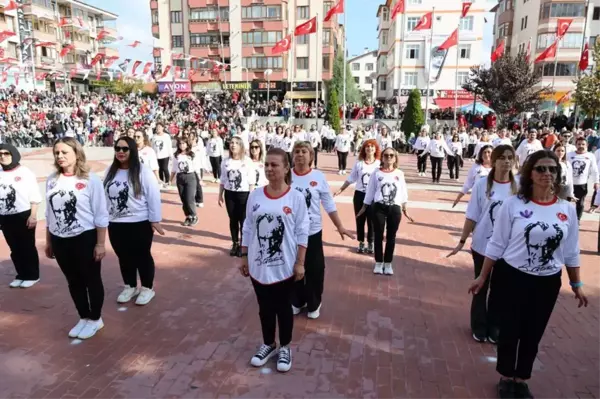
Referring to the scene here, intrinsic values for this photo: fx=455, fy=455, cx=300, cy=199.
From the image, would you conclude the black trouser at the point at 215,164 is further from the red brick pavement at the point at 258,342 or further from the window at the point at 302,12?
the window at the point at 302,12

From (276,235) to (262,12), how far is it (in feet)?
149

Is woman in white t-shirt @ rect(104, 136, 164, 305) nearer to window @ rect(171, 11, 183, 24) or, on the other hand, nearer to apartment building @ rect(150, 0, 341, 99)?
apartment building @ rect(150, 0, 341, 99)

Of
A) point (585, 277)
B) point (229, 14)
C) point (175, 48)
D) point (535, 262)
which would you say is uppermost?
point (229, 14)

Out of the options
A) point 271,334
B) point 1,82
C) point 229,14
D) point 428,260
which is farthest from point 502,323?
point 229,14

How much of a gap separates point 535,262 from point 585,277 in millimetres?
3750

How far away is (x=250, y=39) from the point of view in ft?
149

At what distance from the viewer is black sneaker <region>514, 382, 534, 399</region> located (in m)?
3.22

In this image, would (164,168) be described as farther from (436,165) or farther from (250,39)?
(250,39)

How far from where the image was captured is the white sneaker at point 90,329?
4.14 meters

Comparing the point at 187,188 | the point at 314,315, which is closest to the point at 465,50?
the point at 187,188

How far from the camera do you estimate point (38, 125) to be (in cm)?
2417

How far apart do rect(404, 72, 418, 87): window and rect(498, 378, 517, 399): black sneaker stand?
44706 mm

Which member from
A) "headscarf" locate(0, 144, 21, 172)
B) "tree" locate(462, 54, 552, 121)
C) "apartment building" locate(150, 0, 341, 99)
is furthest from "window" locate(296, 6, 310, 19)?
"headscarf" locate(0, 144, 21, 172)

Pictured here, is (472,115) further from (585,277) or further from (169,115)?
(585,277)
